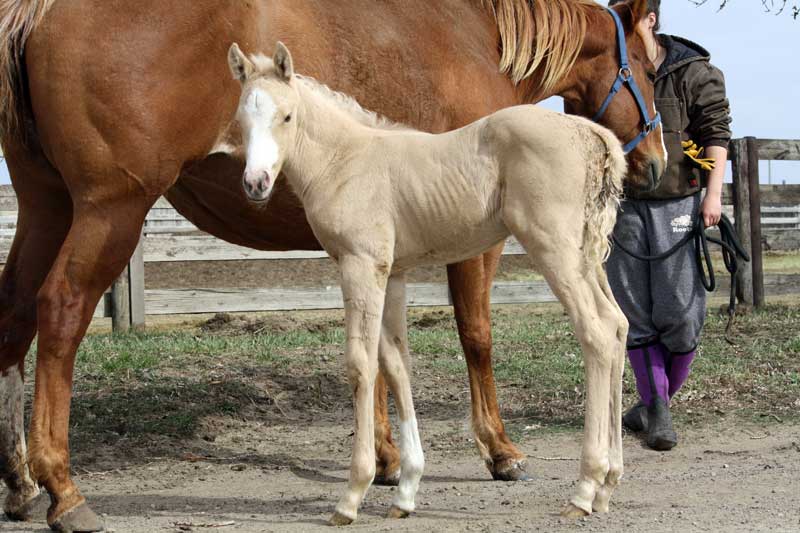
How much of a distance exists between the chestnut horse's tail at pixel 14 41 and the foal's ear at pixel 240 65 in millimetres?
929

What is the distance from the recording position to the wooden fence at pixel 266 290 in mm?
10398

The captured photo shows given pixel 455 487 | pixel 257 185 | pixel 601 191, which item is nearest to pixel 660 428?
pixel 455 487

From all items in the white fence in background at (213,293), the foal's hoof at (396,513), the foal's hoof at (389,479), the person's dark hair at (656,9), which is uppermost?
the person's dark hair at (656,9)

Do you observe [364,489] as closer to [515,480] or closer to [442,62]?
[515,480]

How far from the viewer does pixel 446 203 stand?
3.63m

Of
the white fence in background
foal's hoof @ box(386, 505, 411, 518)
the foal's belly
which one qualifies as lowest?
foal's hoof @ box(386, 505, 411, 518)

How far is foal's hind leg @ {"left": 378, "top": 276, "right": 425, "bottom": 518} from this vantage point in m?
3.84

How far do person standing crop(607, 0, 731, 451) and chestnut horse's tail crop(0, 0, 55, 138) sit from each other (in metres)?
3.30

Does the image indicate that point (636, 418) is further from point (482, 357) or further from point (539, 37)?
point (539, 37)

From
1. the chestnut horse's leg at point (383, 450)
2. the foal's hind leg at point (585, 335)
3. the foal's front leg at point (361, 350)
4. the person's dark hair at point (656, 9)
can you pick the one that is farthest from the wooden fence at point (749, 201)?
the foal's front leg at point (361, 350)

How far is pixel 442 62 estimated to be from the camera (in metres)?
4.91

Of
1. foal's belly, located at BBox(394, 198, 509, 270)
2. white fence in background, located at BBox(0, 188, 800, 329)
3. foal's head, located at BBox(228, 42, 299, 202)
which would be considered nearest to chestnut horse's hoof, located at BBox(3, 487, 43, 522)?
foal's head, located at BBox(228, 42, 299, 202)

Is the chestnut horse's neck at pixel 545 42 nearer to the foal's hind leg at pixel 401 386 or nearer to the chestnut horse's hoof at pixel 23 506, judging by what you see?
the foal's hind leg at pixel 401 386

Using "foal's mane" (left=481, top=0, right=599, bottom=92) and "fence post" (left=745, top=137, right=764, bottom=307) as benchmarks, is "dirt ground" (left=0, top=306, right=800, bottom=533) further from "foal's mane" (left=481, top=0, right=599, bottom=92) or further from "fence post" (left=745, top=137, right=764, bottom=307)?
"fence post" (left=745, top=137, right=764, bottom=307)
